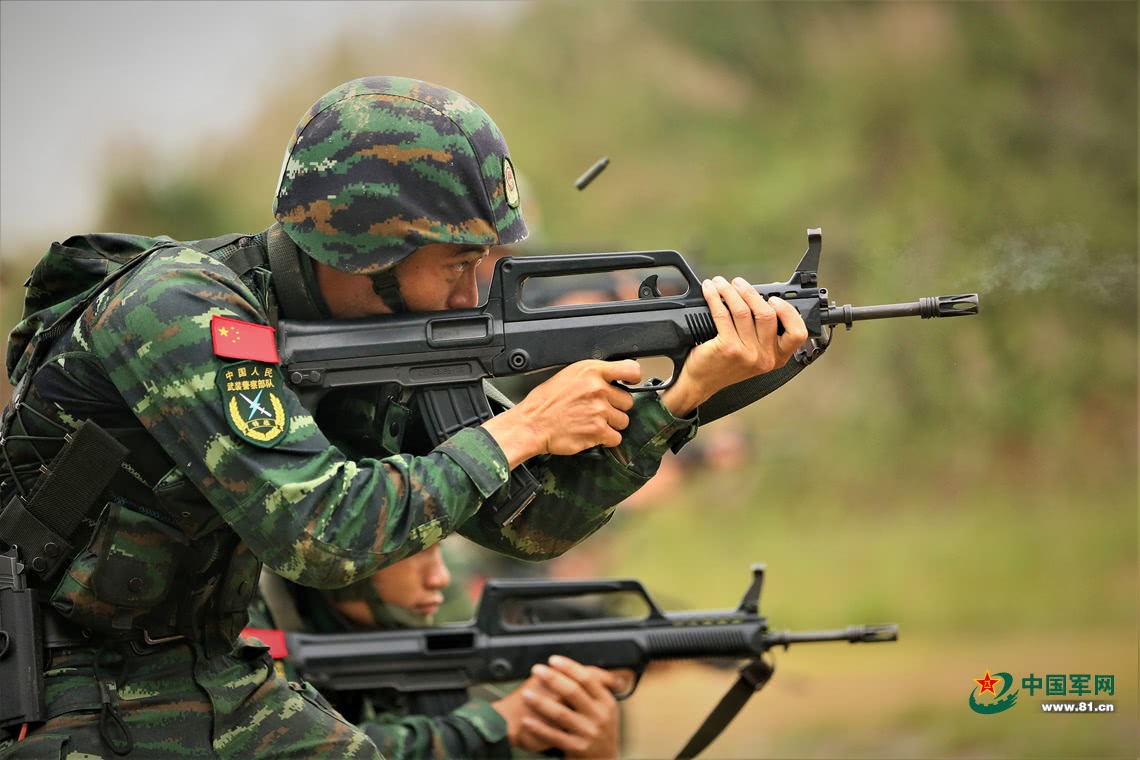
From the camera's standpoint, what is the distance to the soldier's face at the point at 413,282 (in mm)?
3734

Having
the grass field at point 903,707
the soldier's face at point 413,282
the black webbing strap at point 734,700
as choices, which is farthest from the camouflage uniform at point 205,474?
the grass field at point 903,707

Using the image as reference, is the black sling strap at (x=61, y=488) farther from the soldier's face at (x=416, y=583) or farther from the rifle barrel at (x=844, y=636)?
the rifle barrel at (x=844, y=636)

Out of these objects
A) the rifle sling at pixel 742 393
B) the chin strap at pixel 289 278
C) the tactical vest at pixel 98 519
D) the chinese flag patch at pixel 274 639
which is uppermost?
the rifle sling at pixel 742 393

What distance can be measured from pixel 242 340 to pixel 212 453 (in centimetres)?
28

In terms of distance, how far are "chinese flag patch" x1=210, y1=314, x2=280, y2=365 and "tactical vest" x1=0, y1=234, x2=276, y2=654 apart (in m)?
0.28

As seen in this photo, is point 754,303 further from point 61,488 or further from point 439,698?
point 439,698

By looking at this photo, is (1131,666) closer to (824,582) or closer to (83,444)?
(824,582)

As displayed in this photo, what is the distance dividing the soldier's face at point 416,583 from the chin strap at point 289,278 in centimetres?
213

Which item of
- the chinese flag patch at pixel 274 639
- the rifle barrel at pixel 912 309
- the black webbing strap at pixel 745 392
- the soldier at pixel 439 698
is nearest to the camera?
the rifle barrel at pixel 912 309

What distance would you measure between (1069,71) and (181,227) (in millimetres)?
8018

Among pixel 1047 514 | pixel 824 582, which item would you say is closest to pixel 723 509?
pixel 824 582

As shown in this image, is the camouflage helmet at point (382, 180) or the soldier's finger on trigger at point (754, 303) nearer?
the camouflage helmet at point (382, 180)

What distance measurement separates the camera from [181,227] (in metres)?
12.0

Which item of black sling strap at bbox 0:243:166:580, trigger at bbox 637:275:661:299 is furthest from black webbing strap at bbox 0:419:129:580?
trigger at bbox 637:275:661:299
